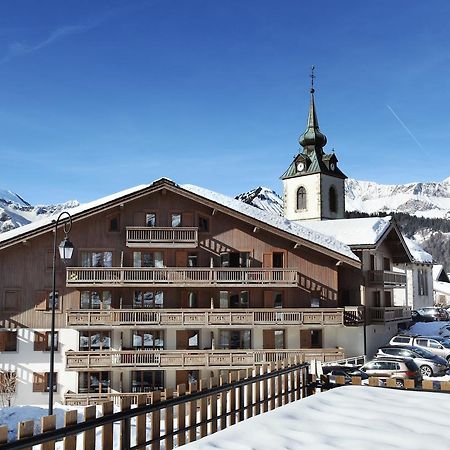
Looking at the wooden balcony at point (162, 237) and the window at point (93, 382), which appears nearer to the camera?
the window at point (93, 382)

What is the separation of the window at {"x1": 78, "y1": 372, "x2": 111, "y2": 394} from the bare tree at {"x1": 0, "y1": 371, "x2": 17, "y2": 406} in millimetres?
3779

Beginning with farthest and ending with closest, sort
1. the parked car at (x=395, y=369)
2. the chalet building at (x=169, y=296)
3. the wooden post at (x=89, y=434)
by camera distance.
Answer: the chalet building at (x=169, y=296)
the parked car at (x=395, y=369)
the wooden post at (x=89, y=434)

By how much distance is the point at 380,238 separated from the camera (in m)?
39.8

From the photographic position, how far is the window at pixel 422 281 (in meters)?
66.9

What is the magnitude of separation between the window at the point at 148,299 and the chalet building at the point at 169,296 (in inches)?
2.4

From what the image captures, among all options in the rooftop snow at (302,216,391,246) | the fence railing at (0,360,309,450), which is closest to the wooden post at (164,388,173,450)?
the fence railing at (0,360,309,450)

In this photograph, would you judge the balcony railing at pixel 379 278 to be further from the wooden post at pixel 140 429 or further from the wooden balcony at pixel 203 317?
the wooden post at pixel 140 429

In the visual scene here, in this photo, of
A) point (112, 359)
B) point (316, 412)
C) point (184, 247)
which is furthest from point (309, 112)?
point (316, 412)

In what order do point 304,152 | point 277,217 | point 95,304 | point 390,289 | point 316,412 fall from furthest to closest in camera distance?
point 304,152 → point 390,289 → point 277,217 → point 95,304 → point 316,412

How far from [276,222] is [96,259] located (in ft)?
38.1

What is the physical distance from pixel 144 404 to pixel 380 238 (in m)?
35.4

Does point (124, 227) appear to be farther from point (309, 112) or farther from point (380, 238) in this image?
point (309, 112)

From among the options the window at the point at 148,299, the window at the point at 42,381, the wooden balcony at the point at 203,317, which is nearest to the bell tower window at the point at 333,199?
the wooden balcony at the point at 203,317

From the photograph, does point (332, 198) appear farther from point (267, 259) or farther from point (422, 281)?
point (267, 259)
